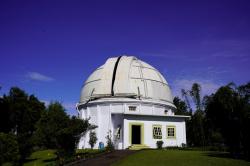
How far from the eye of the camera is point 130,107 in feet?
131

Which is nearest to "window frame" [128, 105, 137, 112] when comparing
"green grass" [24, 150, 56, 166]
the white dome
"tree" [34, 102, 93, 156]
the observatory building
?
the observatory building

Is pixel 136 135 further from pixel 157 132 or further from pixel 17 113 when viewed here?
pixel 17 113

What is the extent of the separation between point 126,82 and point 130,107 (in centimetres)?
331

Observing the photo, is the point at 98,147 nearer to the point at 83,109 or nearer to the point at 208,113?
the point at 83,109

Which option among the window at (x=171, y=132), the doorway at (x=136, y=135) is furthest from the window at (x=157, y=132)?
the doorway at (x=136, y=135)

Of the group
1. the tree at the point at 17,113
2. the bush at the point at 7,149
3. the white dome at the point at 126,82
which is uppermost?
the white dome at the point at 126,82

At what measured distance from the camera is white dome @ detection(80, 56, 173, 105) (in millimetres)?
40844

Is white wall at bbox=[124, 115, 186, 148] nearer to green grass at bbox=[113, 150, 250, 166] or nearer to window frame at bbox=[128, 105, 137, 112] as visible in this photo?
window frame at bbox=[128, 105, 137, 112]

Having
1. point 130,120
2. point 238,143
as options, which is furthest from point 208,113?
point 130,120

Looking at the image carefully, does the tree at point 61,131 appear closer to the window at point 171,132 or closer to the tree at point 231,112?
the tree at point 231,112

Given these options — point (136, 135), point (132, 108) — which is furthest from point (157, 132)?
point (132, 108)

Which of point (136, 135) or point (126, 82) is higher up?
point (126, 82)

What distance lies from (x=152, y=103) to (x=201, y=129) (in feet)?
53.5

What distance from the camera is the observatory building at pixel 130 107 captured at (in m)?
37.7
